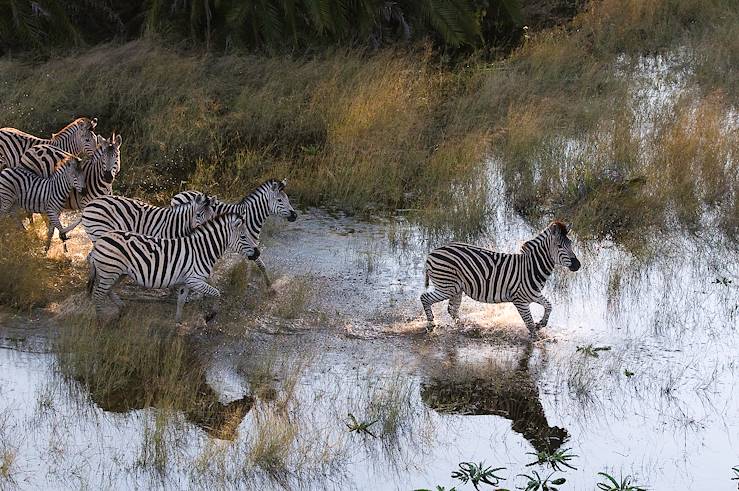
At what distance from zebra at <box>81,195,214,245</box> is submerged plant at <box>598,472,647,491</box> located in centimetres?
538

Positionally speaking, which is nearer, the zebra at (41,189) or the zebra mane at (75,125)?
the zebra at (41,189)

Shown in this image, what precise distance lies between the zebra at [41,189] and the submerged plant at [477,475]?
20.5 feet

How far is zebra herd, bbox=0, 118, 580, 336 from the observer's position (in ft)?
36.1

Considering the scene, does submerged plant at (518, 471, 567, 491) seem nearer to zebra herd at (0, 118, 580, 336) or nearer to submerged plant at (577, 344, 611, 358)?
submerged plant at (577, 344, 611, 358)

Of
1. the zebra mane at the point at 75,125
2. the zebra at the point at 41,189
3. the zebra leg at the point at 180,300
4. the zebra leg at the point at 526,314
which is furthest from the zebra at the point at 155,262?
the zebra mane at the point at 75,125

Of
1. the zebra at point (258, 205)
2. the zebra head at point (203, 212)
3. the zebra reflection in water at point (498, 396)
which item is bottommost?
the zebra reflection in water at point (498, 396)

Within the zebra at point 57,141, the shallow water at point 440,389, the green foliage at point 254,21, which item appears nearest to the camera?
the shallow water at point 440,389

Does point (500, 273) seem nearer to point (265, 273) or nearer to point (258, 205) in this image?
point (265, 273)

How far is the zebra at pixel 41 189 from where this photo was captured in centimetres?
1282

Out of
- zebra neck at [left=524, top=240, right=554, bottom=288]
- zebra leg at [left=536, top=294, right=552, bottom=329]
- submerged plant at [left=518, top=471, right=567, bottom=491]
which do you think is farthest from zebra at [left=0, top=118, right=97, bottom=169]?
submerged plant at [left=518, top=471, right=567, bottom=491]

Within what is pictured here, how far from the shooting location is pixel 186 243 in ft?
36.8

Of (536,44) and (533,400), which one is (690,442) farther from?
(536,44)

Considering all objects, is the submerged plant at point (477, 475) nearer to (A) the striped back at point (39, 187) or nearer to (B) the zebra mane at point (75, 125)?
(A) the striped back at point (39, 187)

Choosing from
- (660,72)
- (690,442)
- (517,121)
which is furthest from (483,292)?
(660,72)
